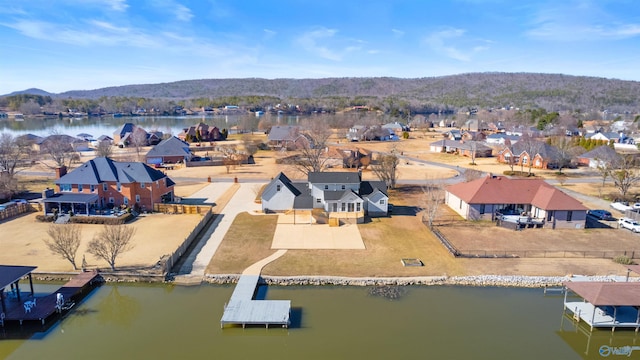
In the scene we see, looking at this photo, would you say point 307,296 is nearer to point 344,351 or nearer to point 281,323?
point 281,323

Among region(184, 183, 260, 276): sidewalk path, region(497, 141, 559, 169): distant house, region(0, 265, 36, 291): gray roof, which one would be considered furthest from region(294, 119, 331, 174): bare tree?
region(0, 265, 36, 291): gray roof

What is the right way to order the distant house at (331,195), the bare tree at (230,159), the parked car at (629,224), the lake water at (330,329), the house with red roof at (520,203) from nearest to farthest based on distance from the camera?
the lake water at (330,329), the parked car at (629,224), the house with red roof at (520,203), the distant house at (331,195), the bare tree at (230,159)

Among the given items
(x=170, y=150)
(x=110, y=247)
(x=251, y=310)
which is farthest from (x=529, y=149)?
(x=110, y=247)

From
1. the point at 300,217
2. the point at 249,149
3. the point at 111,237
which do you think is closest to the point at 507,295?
the point at 300,217

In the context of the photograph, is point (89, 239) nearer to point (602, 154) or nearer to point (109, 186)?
point (109, 186)

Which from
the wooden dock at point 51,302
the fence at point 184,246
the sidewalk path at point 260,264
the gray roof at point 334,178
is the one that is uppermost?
the gray roof at point 334,178

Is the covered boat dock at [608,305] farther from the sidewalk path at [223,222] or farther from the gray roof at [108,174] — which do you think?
the gray roof at [108,174]

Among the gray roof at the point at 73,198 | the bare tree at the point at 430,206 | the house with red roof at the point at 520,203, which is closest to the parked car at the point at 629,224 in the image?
the house with red roof at the point at 520,203
